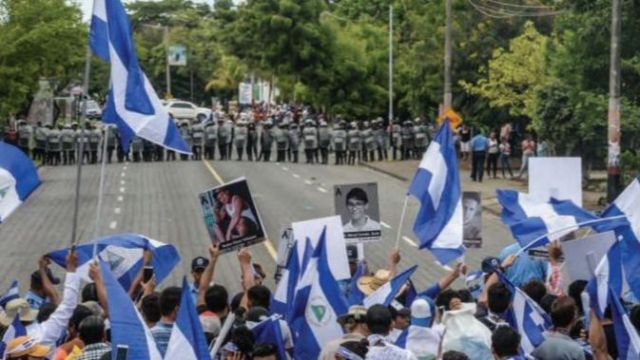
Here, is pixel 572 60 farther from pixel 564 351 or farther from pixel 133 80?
pixel 564 351

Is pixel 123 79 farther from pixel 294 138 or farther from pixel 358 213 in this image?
pixel 294 138

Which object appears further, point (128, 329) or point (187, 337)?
point (187, 337)

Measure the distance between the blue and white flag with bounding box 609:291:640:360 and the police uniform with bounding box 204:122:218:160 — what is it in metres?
41.6

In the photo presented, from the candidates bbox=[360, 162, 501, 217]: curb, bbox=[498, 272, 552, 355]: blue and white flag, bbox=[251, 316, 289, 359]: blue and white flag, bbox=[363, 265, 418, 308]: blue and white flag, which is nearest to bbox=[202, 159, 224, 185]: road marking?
bbox=[360, 162, 501, 217]: curb

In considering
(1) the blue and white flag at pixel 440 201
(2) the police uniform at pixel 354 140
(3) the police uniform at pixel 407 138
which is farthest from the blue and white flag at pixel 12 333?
(3) the police uniform at pixel 407 138

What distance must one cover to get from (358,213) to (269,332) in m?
6.08

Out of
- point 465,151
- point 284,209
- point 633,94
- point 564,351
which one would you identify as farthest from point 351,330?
point 465,151

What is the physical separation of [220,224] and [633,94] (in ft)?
75.1

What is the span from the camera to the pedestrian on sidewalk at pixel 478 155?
40781mm

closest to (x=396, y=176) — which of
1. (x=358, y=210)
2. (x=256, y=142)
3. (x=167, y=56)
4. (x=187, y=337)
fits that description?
(x=256, y=142)

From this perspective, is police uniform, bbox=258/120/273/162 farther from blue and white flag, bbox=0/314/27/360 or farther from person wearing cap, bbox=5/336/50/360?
person wearing cap, bbox=5/336/50/360

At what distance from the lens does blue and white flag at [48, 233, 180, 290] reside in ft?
42.3

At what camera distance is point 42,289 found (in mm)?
12320

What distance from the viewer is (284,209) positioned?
109ft
